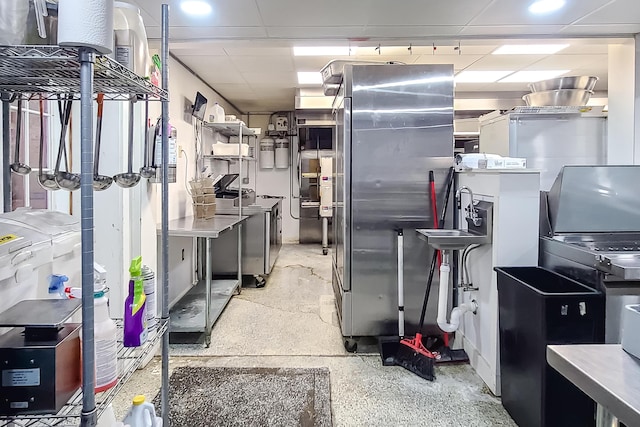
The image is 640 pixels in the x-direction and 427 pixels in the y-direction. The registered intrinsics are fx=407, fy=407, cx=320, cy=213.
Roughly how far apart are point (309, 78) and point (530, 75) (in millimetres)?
3024

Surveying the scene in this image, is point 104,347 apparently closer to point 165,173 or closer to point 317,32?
point 165,173

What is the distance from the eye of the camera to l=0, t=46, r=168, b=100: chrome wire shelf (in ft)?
3.40

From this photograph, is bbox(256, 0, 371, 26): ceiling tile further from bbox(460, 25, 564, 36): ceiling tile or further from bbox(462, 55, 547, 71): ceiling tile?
bbox(462, 55, 547, 71): ceiling tile

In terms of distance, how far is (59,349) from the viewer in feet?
3.53

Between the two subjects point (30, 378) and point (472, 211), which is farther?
point (472, 211)

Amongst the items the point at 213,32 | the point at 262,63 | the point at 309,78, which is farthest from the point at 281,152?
the point at 213,32

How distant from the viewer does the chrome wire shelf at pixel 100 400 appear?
1.06m

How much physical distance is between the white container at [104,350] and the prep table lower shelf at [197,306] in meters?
2.02

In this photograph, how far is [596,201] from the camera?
246 centimetres

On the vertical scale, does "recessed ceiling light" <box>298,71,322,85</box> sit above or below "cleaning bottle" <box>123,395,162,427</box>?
above

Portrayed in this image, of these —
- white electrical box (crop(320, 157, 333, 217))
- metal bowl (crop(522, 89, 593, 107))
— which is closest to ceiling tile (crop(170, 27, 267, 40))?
metal bowl (crop(522, 89, 593, 107))

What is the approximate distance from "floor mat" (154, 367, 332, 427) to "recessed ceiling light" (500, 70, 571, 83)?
15.8ft

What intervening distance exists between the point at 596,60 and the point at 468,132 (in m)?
2.14

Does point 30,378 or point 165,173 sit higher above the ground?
point 165,173
